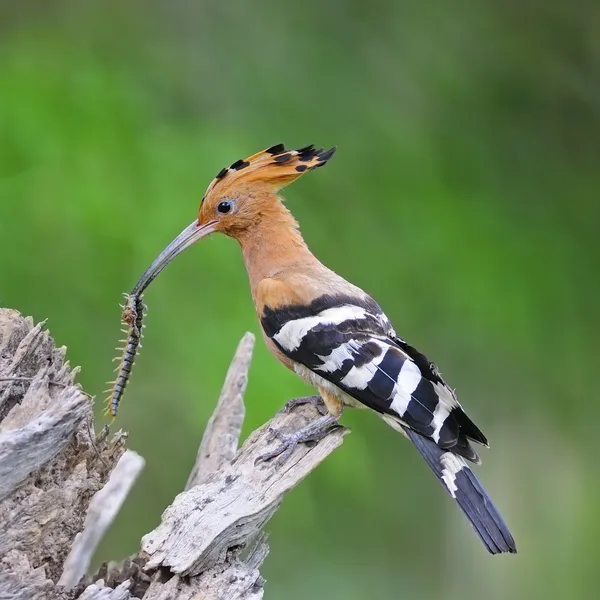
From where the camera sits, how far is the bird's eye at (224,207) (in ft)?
9.88

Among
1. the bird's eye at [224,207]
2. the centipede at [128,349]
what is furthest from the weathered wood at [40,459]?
the bird's eye at [224,207]

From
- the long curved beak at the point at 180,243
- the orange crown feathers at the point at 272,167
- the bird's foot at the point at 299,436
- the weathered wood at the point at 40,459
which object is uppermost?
the orange crown feathers at the point at 272,167

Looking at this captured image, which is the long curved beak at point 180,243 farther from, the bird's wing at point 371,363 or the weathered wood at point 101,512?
the weathered wood at point 101,512

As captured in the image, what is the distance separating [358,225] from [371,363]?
137 centimetres

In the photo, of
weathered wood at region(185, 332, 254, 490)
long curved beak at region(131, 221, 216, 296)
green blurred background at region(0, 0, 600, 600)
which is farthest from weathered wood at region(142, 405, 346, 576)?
green blurred background at region(0, 0, 600, 600)

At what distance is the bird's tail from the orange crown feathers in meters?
0.88

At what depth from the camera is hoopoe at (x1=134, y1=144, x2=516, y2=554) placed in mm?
2572

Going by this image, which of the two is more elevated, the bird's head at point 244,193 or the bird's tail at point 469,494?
the bird's head at point 244,193

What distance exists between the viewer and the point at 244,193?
119 inches

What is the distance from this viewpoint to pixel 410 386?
2.62m

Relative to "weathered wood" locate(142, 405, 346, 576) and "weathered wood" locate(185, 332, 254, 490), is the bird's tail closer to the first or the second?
"weathered wood" locate(142, 405, 346, 576)

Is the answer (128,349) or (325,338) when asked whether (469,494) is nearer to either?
(325,338)

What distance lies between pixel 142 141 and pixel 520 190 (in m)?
1.70

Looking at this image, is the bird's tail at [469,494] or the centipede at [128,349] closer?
the bird's tail at [469,494]
